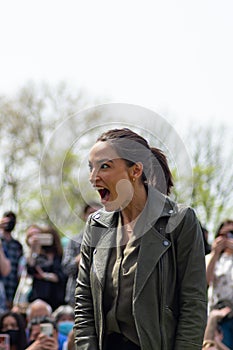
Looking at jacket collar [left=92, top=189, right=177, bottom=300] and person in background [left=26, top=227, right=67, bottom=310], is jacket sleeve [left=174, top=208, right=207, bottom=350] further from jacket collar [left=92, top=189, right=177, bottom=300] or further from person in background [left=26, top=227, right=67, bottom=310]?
person in background [left=26, top=227, right=67, bottom=310]

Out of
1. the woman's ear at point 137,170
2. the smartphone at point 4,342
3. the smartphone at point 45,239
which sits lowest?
the smartphone at point 4,342

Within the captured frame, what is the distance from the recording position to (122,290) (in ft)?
16.6

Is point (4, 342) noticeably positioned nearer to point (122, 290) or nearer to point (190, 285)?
point (122, 290)

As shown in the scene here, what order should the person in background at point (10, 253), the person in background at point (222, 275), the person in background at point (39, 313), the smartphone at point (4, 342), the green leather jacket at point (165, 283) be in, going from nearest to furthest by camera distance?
the green leather jacket at point (165, 283), the smartphone at point (4, 342), the person in background at point (222, 275), the person in background at point (39, 313), the person in background at point (10, 253)

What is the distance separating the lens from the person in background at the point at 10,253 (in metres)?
11.6

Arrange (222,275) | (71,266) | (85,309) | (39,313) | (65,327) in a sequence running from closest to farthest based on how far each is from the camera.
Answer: (85,309)
(222,275)
(39,313)
(65,327)
(71,266)

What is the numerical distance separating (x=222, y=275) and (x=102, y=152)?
530 cm

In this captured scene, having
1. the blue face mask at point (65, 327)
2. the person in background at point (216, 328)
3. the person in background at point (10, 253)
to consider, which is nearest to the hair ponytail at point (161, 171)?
the person in background at point (216, 328)

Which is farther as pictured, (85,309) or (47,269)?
(47,269)

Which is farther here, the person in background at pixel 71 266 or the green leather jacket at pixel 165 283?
the person in background at pixel 71 266

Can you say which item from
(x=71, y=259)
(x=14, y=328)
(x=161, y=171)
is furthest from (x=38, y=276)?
(x=161, y=171)

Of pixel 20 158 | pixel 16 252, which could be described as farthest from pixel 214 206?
pixel 16 252

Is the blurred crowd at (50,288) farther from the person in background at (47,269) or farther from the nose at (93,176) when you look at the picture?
the nose at (93,176)

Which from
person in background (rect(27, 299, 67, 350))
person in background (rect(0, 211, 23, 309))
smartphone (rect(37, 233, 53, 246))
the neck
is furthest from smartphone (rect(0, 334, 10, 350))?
the neck
